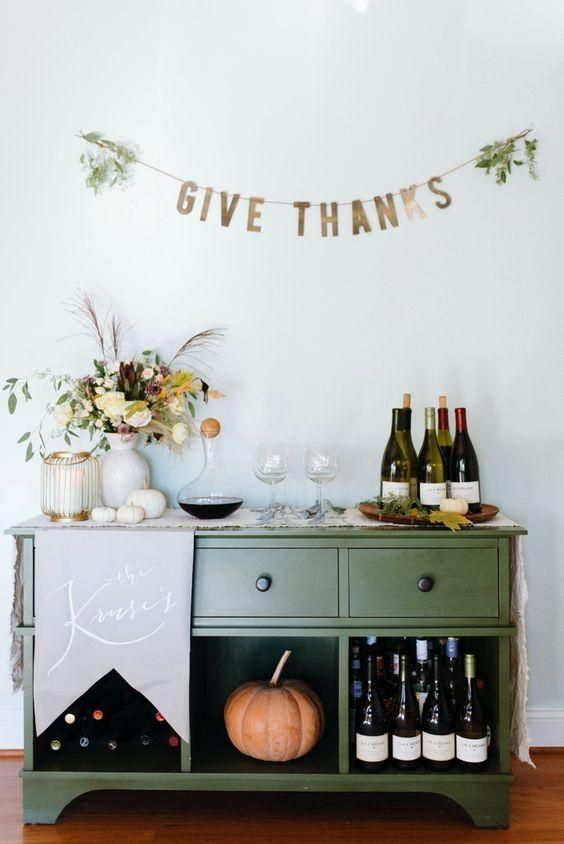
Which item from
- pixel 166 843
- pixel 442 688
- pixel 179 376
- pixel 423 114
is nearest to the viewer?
pixel 166 843

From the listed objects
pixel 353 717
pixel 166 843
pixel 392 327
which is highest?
pixel 392 327

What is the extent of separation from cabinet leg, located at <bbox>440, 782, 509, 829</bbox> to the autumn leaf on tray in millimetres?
721

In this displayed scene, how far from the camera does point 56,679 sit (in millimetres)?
Result: 2002

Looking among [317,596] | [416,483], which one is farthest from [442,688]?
[416,483]

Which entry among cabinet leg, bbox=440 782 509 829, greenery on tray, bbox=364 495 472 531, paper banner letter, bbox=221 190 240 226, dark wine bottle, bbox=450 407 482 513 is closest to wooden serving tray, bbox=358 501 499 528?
greenery on tray, bbox=364 495 472 531

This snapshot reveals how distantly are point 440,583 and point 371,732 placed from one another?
464mm

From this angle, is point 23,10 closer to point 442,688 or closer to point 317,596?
point 317,596

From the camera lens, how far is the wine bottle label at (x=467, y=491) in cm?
216

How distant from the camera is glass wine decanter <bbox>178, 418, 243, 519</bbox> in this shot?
84.7 inches

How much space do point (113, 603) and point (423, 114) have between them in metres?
1.85

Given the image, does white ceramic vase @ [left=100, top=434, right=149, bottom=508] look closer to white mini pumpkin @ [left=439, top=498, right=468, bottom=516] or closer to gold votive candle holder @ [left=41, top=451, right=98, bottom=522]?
gold votive candle holder @ [left=41, top=451, right=98, bottom=522]

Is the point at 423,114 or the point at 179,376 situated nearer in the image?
the point at 179,376

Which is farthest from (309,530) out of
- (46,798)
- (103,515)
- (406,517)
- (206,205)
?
(206,205)

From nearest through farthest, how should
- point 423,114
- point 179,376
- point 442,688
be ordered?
point 442,688 < point 179,376 < point 423,114
